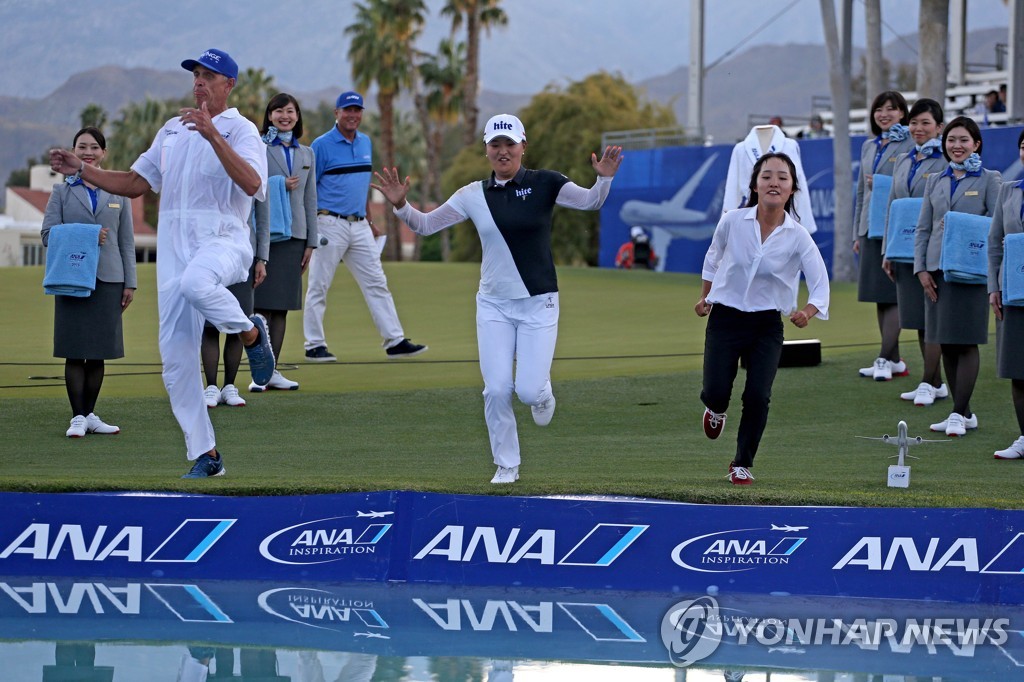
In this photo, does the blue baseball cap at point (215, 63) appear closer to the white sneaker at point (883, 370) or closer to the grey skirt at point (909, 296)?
the grey skirt at point (909, 296)

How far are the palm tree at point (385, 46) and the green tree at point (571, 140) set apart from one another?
4599 millimetres

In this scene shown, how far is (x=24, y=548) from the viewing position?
685 cm

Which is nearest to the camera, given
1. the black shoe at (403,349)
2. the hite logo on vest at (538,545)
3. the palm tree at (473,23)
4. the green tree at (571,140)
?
the hite logo on vest at (538,545)

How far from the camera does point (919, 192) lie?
1066 centimetres

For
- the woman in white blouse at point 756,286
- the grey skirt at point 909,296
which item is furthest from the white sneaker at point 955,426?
the woman in white blouse at point 756,286

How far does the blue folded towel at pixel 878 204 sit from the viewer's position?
443 inches

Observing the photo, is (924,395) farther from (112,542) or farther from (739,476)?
(112,542)

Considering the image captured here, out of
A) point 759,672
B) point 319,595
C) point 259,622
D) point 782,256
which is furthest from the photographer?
point 782,256

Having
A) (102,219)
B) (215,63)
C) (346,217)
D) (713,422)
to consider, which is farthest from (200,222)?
(346,217)

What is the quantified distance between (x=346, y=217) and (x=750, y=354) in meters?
5.31

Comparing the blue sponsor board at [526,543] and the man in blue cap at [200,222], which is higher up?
the man in blue cap at [200,222]

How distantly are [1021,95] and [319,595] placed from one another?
26659mm

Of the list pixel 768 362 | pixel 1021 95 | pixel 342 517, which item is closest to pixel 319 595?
pixel 342 517

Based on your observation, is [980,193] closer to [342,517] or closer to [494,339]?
[494,339]
